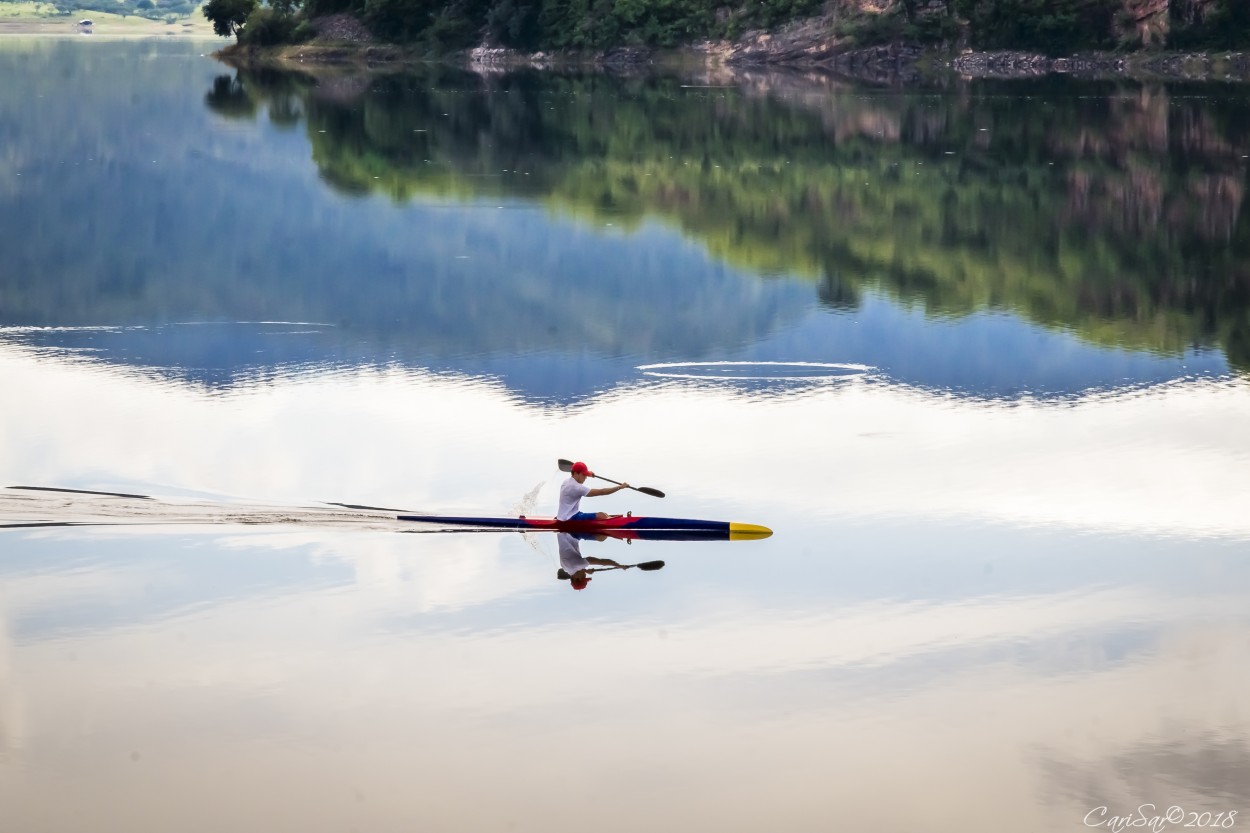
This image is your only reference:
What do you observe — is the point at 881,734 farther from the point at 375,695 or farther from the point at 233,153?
the point at 233,153

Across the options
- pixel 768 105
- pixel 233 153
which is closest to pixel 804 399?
pixel 233 153

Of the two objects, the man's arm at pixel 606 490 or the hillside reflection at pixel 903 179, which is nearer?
the man's arm at pixel 606 490

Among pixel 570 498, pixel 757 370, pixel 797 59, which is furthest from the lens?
pixel 797 59

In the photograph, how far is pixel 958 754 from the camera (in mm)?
15875

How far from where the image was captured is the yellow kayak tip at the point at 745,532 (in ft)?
69.3

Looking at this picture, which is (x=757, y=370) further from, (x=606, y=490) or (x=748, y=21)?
(x=748, y=21)

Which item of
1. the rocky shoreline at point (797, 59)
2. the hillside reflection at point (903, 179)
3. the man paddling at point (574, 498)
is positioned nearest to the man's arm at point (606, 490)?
the man paddling at point (574, 498)

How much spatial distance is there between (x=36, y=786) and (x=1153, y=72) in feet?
316

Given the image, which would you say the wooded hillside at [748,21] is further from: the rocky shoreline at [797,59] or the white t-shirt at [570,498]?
the white t-shirt at [570,498]

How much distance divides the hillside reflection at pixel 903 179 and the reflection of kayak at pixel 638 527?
13335 mm

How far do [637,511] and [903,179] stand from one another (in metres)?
33.3

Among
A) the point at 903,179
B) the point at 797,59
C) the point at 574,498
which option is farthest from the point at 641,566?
the point at 797,59

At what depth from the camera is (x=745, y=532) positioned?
832 inches

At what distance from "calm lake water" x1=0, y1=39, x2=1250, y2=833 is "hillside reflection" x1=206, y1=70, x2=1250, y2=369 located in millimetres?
294
